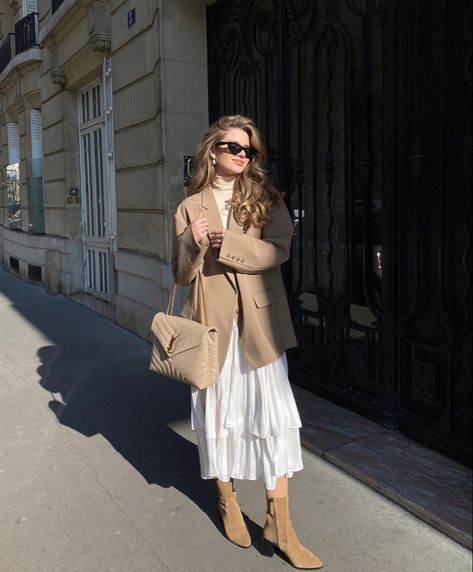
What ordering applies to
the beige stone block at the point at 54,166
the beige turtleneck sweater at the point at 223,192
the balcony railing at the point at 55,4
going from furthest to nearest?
1. the beige stone block at the point at 54,166
2. the balcony railing at the point at 55,4
3. the beige turtleneck sweater at the point at 223,192

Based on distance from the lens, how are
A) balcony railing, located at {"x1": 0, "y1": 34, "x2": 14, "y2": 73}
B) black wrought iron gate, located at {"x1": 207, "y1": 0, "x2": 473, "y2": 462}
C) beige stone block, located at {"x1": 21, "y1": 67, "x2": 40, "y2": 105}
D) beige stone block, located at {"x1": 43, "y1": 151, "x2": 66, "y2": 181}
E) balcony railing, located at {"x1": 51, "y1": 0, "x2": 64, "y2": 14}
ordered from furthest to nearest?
1. balcony railing, located at {"x1": 0, "y1": 34, "x2": 14, "y2": 73}
2. beige stone block, located at {"x1": 21, "y1": 67, "x2": 40, "y2": 105}
3. beige stone block, located at {"x1": 43, "y1": 151, "x2": 66, "y2": 181}
4. balcony railing, located at {"x1": 51, "y1": 0, "x2": 64, "y2": 14}
5. black wrought iron gate, located at {"x1": 207, "y1": 0, "x2": 473, "y2": 462}

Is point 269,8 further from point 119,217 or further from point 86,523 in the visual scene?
point 86,523

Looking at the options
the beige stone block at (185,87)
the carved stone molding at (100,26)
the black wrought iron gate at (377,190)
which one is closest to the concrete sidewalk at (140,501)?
the black wrought iron gate at (377,190)

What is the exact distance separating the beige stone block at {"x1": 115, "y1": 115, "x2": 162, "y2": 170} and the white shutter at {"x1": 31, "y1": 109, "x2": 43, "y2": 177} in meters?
5.25

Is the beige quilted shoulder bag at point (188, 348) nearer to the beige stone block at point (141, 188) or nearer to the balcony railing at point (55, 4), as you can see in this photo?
the beige stone block at point (141, 188)

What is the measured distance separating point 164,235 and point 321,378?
7.78 ft

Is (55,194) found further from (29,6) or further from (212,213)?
(212,213)

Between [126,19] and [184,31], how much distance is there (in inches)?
45.9

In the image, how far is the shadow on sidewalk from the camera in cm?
359

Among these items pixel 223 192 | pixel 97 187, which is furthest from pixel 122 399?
pixel 97 187

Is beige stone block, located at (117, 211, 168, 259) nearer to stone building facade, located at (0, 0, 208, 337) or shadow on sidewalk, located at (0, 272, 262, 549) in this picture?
stone building facade, located at (0, 0, 208, 337)

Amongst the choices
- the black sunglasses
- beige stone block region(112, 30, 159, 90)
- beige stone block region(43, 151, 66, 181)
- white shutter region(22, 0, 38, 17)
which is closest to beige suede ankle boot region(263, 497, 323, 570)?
the black sunglasses

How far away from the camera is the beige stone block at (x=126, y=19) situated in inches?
238

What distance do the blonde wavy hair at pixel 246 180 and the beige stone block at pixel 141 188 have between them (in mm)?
3217
